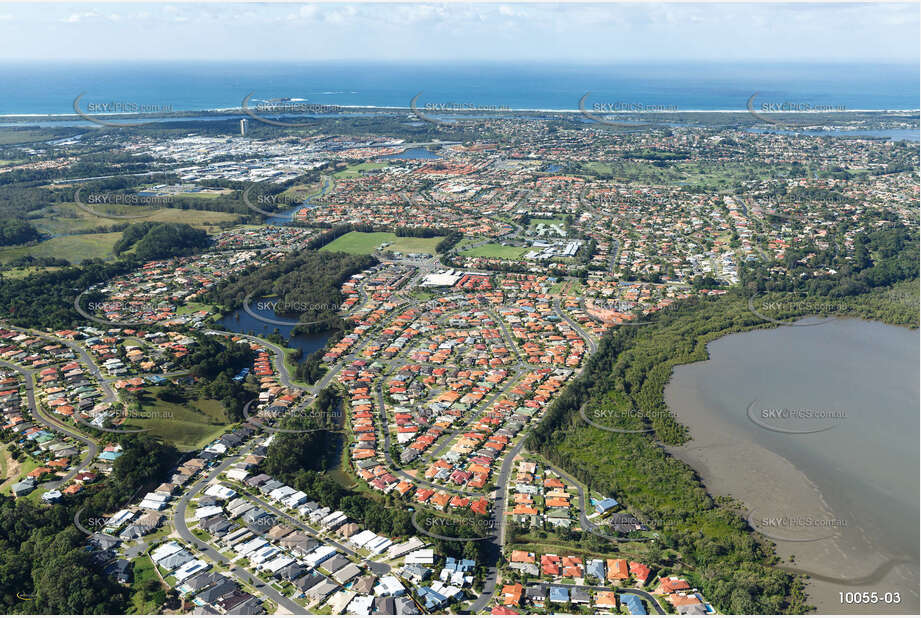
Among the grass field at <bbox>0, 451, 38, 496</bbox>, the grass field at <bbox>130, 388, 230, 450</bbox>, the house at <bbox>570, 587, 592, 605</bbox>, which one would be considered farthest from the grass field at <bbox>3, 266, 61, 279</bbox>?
the house at <bbox>570, 587, 592, 605</bbox>

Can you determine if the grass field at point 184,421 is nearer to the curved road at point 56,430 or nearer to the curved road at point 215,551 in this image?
the curved road at point 56,430

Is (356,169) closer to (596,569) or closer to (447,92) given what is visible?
(596,569)

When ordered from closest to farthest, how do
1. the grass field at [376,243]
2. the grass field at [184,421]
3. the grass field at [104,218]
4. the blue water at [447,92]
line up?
the grass field at [184,421], the grass field at [376,243], the grass field at [104,218], the blue water at [447,92]

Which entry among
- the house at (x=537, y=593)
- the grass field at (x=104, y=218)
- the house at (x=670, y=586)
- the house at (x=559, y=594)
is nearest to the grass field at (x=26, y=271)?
the grass field at (x=104, y=218)

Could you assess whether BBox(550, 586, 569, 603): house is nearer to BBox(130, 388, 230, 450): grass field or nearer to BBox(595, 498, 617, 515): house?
BBox(595, 498, 617, 515): house

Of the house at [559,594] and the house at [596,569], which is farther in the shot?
the house at [596,569]

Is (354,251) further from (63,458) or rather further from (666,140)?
(666,140)

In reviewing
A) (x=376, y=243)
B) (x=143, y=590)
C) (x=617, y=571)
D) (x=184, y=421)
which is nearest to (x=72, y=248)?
(x=376, y=243)

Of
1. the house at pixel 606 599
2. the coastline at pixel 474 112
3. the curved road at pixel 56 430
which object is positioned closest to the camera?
the house at pixel 606 599
